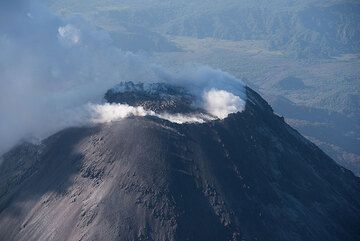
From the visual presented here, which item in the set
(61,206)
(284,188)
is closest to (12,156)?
(61,206)

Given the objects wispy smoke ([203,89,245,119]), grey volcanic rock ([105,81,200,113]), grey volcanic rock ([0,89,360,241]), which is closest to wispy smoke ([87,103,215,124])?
grey volcanic rock ([105,81,200,113])

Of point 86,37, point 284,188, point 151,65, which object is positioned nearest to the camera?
point 284,188

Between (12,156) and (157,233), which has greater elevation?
(12,156)

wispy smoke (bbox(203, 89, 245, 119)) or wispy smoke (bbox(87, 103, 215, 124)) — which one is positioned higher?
wispy smoke (bbox(203, 89, 245, 119))

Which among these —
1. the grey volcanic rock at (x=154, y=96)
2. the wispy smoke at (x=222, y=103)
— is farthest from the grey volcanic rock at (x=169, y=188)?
the grey volcanic rock at (x=154, y=96)

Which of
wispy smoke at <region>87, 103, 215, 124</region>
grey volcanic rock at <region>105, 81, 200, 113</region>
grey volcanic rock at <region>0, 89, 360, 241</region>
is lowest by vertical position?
grey volcanic rock at <region>0, 89, 360, 241</region>

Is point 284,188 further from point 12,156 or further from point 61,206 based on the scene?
point 12,156

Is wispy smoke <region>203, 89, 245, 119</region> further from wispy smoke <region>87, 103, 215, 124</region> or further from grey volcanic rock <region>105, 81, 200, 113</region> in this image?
wispy smoke <region>87, 103, 215, 124</region>

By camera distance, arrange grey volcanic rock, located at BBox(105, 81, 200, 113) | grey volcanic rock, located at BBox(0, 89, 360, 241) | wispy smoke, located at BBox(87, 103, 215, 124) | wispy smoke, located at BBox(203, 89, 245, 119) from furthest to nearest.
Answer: wispy smoke, located at BBox(203, 89, 245, 119)
grey volcanic rock, located at BBox(105, 81, 200, 113)
wispy smoke, located at BBox(87, 103, 215, 124)
grey volcanic rock, located at BBox(0, 89, 360, 241)

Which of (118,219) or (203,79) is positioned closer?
(118,219)
